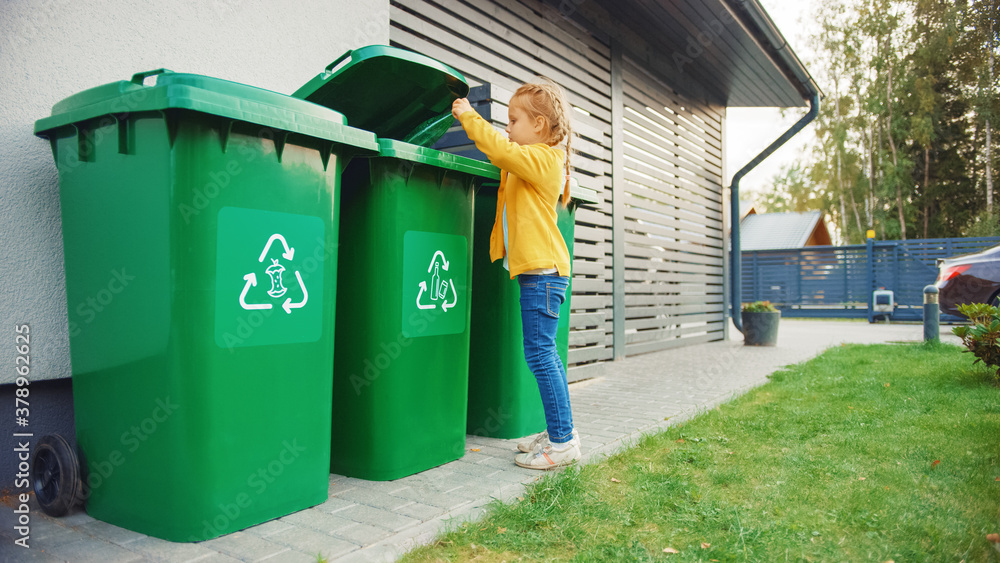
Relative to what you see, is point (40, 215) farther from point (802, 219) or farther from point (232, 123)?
point (802, 219)

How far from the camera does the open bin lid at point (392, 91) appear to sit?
257cm

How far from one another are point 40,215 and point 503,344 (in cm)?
215

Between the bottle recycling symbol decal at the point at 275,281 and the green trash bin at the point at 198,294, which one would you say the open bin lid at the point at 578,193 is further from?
the bottle recycling symbol decal at the point at 275,281

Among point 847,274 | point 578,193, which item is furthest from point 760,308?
point 847,274

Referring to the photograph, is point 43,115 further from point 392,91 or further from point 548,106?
point 548,106

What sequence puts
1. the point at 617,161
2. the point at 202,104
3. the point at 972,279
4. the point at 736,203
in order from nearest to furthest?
the point at 202,104 → the point at 617,161 → the point at 972,279 → the point at 736,203

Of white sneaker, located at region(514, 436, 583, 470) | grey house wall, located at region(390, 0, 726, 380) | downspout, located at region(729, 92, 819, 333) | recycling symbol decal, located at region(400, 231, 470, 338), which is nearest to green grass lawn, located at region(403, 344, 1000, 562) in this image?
white sneaker, located at region(514, 436, 583, 470)

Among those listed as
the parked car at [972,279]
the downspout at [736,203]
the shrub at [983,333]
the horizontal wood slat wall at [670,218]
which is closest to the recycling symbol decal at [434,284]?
the shrub at [983,333]

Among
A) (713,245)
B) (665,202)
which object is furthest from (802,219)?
(665,202)

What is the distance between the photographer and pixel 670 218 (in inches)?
359

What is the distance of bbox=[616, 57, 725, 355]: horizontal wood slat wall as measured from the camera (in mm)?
8047

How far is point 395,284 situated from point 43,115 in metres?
1.57

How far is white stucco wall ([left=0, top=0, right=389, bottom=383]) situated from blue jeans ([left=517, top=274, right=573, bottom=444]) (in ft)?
6.42

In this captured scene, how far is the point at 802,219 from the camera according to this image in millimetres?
28375
